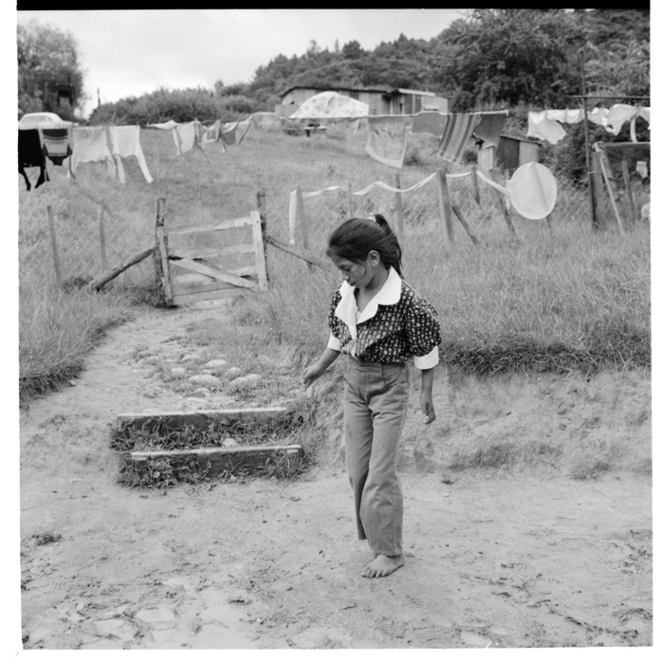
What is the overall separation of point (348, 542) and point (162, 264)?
5.81 meters

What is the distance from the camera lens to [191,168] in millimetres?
19688

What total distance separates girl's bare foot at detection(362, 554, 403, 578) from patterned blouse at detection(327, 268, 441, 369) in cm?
96

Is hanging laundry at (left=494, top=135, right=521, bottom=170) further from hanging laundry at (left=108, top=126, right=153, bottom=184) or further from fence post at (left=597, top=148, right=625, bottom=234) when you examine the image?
hanging laundry at (left=108, top=126, right=153, bottom=184)

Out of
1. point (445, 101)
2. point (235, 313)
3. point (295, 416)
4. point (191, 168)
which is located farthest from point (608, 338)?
point (445, 101)

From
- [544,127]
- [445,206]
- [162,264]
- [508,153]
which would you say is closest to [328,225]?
[445,206]

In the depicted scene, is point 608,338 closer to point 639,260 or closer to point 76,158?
point 639,260

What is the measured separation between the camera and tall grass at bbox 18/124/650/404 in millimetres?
4961

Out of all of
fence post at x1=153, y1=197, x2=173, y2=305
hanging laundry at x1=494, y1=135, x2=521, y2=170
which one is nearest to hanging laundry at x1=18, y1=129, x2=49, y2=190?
fence post at x1=153, y1=197, x2=173, y2=305

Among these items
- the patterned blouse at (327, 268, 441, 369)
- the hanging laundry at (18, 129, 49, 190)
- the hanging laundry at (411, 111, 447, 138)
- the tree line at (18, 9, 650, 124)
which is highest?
the tree line at (18, 9, 650, 124)

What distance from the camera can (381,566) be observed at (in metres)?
3.25

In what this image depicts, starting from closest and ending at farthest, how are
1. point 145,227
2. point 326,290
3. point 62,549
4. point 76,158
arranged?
point 62,549 → point 326,290 → point 76,158 → point 145,227

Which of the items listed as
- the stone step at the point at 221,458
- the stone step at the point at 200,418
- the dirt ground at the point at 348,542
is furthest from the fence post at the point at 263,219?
the stone step at the point at 221,458

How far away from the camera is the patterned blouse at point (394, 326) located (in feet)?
10.1
